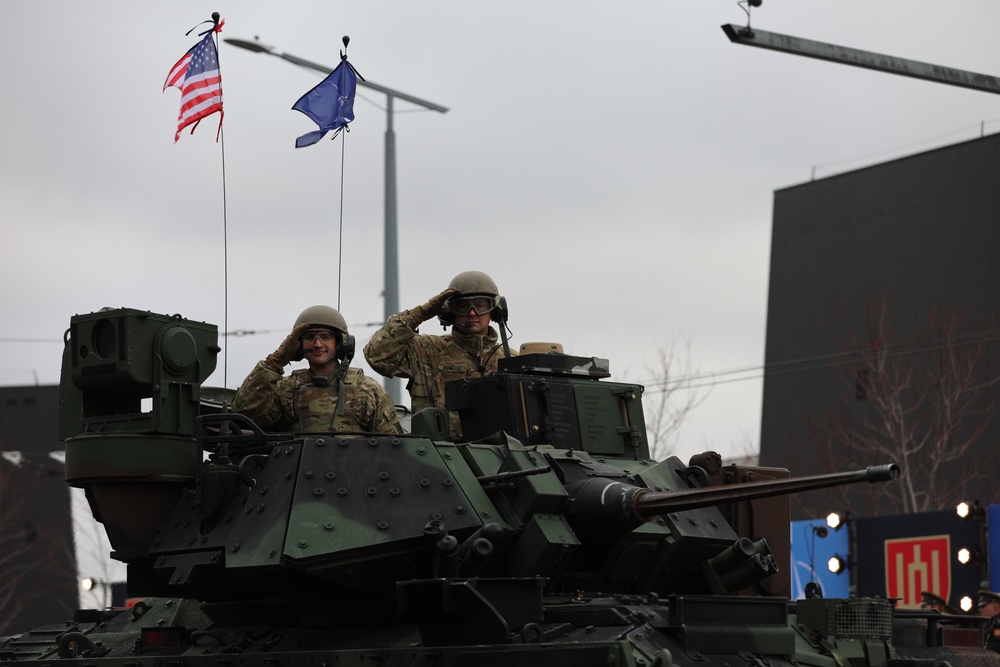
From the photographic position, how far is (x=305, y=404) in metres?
13.3

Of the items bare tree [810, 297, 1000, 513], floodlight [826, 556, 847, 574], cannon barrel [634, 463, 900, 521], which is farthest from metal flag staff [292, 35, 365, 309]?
bare tree [810, 297, 1000, 513]

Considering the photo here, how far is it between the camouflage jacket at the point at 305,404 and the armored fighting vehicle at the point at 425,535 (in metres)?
0.40

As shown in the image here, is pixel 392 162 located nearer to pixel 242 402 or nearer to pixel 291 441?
pixel 242 402

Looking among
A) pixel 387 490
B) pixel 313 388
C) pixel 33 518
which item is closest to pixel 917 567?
pixel 313 388

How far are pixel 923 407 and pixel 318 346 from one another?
23.4 metres

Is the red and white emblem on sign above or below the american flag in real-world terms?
below

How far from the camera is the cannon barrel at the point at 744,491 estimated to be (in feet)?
32.8

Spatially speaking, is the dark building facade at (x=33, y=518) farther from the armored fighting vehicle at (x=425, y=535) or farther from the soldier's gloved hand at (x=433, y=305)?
the soldier's gloved hand at (x=433, y=305)

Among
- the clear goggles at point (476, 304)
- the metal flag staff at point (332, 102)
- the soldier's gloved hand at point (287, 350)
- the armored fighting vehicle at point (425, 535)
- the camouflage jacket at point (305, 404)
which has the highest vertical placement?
the metal flag staff at point (332, 102)

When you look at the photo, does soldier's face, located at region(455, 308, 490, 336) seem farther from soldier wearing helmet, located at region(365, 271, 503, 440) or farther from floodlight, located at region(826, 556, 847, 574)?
floodlight, located at region(826, 556, 847, 574)

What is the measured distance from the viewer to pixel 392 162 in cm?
2445

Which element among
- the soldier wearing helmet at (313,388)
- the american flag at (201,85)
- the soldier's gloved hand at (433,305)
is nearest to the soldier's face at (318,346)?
the soldier wearing helmet at (313,388)

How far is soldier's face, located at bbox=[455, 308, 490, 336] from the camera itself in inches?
558

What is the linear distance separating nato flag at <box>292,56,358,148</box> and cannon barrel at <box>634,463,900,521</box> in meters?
5.69
